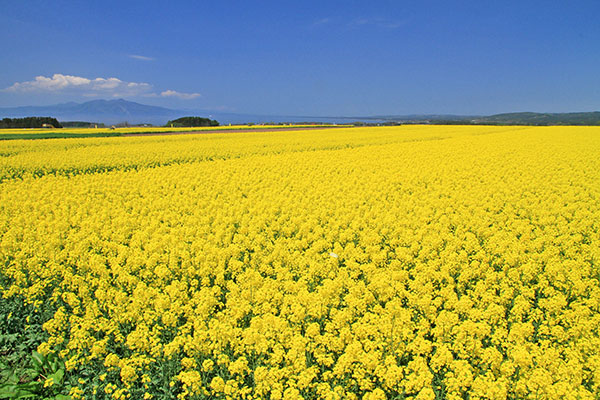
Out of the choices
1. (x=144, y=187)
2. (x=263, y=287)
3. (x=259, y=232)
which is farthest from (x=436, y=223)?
(x=144, y=187)

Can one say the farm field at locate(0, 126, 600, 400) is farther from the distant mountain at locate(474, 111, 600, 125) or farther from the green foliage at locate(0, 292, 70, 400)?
the distant mountain at locate(474, 111, 600, 125)

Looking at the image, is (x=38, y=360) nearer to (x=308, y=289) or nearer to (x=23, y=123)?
(x=308, y=289)

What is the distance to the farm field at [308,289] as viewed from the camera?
3.71m

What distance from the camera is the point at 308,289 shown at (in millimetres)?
5664

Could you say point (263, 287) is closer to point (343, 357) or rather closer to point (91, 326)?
point (343, 357)

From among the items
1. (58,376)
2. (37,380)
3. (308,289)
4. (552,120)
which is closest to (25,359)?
(37,380)

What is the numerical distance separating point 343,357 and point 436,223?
5.82 m

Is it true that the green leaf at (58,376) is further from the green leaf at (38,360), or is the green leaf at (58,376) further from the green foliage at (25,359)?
the green leaf at (38,360)

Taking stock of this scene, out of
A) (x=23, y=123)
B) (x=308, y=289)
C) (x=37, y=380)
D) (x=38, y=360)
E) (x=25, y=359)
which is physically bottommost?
(x=37, y=380)

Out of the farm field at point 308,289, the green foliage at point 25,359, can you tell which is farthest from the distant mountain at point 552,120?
the green foliage at point 25,359

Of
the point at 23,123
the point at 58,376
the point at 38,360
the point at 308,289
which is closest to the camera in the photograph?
the point at 58,376

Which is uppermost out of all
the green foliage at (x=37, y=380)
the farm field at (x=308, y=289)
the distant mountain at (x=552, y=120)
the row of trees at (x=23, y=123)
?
the distant mountain at (x=552, y=120)

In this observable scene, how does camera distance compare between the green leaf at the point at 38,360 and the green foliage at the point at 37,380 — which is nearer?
the green foliage at the point at 37,380

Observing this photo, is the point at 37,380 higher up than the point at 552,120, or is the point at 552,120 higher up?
the point at 552,120
